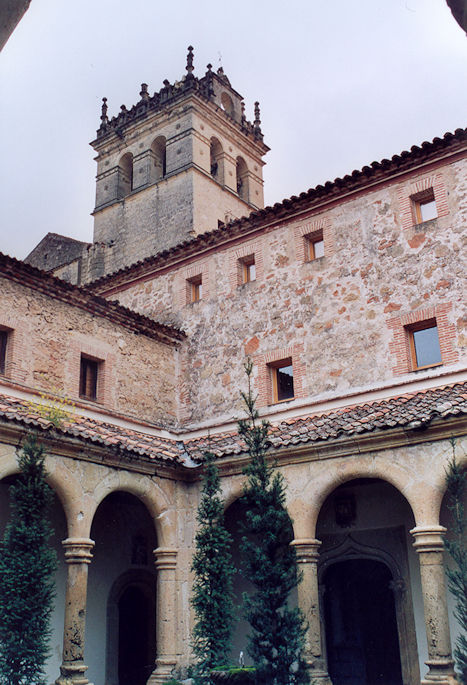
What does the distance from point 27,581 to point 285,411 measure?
606 centimetres

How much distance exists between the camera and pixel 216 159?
1025 inches

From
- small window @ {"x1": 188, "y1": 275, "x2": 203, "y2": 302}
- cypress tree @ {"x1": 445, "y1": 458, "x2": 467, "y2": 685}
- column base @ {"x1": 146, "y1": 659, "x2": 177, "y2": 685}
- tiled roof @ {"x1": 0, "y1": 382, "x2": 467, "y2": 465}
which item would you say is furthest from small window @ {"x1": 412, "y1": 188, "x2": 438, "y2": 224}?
column base @ {"x1": 146, "y1": 659, "x2": 177, "y2": 685}

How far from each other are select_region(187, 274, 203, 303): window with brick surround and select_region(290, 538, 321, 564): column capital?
6829 millimetres

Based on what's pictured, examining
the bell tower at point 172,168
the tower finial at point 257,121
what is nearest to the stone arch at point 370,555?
the bell tower at point 172,168

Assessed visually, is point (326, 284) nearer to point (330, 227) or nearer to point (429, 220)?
point (330, 227)

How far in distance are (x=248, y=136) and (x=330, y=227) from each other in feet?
48.4

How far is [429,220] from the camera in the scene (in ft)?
41.8

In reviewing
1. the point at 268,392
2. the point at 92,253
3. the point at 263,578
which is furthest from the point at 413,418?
the point at 92,253

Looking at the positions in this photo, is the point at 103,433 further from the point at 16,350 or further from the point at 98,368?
the point at 98,368

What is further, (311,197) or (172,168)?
(172,168)

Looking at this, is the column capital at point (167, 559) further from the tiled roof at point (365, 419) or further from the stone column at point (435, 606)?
the stone column at point (435, 606)

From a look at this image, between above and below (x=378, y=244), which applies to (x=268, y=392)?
below

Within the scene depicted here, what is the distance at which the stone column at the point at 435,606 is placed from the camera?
893cm

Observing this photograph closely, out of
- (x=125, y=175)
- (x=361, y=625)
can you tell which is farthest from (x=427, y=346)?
(x=125, y=175)
